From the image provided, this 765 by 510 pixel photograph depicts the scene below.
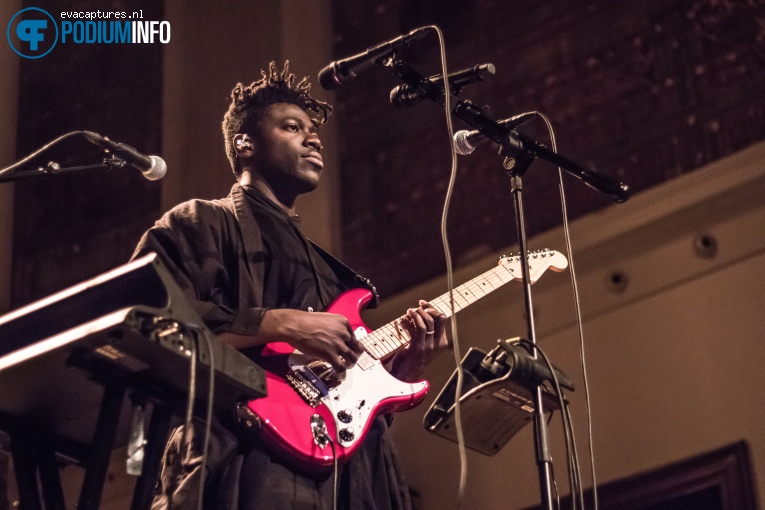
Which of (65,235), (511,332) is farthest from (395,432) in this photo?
(65,235)

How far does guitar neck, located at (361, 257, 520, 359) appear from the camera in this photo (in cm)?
284

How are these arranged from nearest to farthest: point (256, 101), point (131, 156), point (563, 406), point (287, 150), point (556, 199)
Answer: point (563, 406) < point (131, 156) < point (287, 150) < point (256, 101) < point (556, 199)

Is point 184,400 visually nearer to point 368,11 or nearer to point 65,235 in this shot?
point 368,11

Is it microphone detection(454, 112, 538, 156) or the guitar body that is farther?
microphone detection(454, 112, 538, 156)

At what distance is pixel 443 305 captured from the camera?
3.12 meters

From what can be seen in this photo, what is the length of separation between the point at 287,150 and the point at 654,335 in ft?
8.63

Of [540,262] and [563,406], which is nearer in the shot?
[563,406]

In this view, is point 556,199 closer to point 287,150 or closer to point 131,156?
point 287,150

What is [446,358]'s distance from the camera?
19.2ft

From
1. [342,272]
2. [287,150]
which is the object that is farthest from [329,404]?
[287,150]

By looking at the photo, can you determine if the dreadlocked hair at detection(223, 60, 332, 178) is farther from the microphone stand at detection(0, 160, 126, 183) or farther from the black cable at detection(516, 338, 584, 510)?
the black cable at detection(516, 338, 584, 510)

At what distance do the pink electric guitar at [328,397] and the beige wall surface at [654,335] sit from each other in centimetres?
242

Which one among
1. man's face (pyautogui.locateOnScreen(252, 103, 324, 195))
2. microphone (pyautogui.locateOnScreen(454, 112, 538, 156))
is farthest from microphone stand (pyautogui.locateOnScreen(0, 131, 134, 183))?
microphone (pyautogui.locateOnScreen(454, 112, 538, 156))

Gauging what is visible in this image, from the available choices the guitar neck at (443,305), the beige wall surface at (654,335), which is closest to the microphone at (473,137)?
the guitar neck at (443,305)
